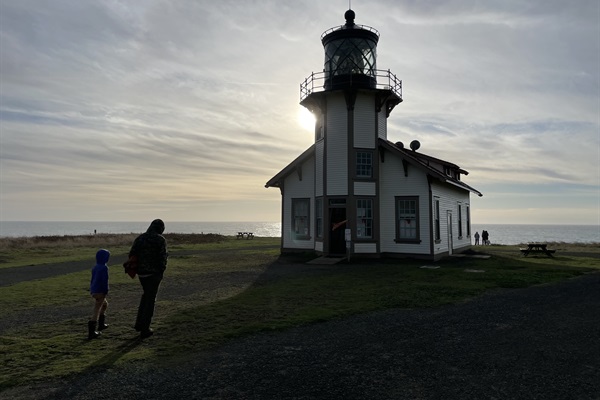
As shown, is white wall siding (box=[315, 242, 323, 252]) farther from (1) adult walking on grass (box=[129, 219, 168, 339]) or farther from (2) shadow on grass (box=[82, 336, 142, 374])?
(2) shadow on grass (box=[82, 336, 142, 374])

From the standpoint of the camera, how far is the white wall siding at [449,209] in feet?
72.9

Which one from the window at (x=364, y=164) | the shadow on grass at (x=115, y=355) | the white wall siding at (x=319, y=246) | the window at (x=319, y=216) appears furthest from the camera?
the window at (x=319, y=216)

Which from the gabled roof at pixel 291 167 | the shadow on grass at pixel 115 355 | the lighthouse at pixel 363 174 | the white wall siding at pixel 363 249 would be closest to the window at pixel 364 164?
the lighthouse at pixel 363 174

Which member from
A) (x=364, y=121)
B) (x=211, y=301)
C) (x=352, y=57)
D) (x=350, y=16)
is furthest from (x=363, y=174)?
(x=211, y=301)

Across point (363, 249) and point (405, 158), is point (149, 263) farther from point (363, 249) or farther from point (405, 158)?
point (405, 158)

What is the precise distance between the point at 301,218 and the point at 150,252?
16771 millimetres

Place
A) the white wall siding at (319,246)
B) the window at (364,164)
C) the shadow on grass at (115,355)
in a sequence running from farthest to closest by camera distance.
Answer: the white wall siding at (319,246) → the window at (364,164) → the shadow on grass at (115,355)

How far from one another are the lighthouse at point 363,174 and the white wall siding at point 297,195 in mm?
971

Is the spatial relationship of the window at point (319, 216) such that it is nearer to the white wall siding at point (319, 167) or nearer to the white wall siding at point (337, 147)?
the white wall siding at point (319, 167)

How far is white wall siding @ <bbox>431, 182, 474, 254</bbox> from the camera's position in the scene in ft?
72.9

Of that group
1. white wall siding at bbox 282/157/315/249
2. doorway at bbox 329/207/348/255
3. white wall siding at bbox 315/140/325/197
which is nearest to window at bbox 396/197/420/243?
doorway at bbox 329/207/348/255

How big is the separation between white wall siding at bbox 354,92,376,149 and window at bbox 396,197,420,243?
134 inches

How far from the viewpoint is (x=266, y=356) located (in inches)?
254

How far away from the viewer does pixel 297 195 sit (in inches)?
963
